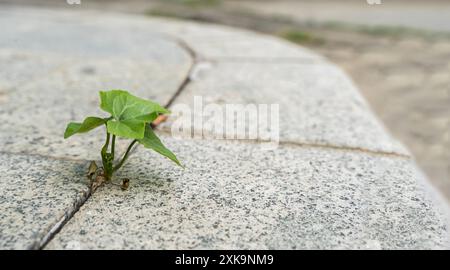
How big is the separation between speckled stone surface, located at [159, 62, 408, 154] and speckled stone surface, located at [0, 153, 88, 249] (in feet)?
1.35

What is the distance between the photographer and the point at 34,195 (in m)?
1.00

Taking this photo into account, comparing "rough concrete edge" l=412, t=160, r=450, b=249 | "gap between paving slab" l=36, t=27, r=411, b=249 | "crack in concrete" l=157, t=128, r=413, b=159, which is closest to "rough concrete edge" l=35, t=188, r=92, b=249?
"gap between paving slab" l=36, t=27, r=411, b=249

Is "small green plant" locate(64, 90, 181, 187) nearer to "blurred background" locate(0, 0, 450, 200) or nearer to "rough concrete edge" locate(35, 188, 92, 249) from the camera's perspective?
"rough concrete edge" locate(35, 188, 92, 249)

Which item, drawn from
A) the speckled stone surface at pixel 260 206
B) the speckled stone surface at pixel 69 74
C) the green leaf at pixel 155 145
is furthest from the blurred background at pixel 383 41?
the green leaf at pixel 155 145

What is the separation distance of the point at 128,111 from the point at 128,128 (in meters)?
0.06

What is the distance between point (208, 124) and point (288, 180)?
418mm

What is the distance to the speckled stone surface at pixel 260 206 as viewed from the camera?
88 centimetres

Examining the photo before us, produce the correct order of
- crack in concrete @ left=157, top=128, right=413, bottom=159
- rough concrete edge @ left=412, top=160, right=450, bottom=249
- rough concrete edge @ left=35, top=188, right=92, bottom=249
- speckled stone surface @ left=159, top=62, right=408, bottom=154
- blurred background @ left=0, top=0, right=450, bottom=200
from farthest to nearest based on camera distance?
blurred background @ left=0, top=0, right=450, bottom=200 → speckled stone surface @ left=159, top=62, right=408, bottom=154 → crack in concrete @ left=157, top=128, right=413, bottom=159 → rough concrete edge @ left=412, top=160, right=450, bottom=249 → rough concrete edge @ left=35, top=188, right=92, bottom=249

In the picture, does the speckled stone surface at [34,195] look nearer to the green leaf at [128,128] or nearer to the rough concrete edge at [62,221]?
the rough concrete edge at [62,221]

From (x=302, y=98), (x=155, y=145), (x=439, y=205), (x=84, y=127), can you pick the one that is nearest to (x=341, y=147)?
(x=439, y=205)

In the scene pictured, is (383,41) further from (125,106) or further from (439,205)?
(125,106)

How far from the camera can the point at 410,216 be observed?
0.98 meters

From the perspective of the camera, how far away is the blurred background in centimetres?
216

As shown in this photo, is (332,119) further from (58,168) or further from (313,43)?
(313,43)
